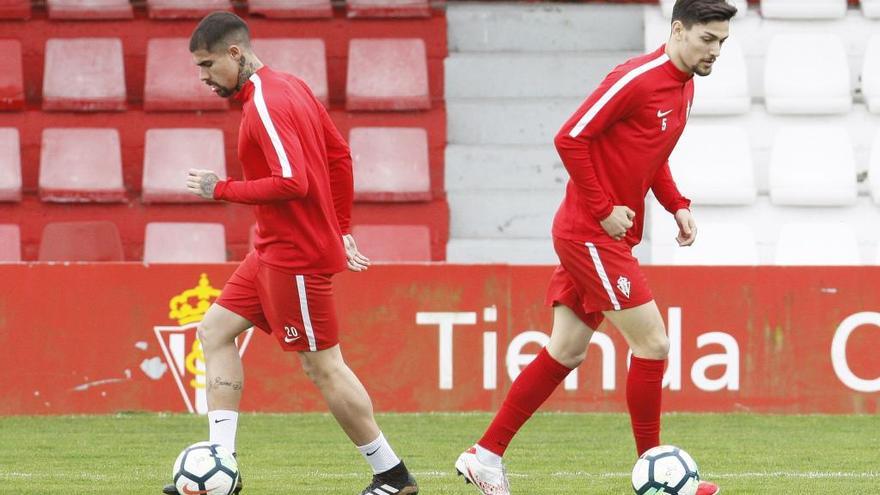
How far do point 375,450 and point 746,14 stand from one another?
7120 mm

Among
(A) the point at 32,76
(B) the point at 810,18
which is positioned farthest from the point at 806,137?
(A) the point at 32,76

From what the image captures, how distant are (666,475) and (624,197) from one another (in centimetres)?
101

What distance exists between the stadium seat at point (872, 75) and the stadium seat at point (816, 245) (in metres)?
1.33

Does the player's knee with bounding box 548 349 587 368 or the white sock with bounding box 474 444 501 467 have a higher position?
the player's knee with bounding box 548 349 587 368

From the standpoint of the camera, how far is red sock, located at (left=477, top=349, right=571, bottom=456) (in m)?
5.59

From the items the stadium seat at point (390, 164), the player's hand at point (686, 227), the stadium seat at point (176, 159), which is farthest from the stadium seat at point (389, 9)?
the player's hand at point (686, 227)

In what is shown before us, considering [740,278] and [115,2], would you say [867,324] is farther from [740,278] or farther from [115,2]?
[115,2]

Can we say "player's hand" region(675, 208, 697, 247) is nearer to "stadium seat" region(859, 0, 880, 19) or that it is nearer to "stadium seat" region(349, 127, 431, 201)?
"stadium seat" region(349, 127, 431, 201)

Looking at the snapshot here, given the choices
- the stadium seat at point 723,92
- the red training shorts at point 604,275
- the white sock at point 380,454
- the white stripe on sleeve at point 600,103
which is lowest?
→ the white sock at point 380,454

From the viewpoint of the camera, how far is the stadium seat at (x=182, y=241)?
10297 mm

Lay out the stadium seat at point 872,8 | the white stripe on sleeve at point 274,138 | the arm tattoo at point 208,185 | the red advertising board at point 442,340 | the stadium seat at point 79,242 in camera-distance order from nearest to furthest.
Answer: the white stripe on sleeve at point 274,138 → the arm tattoo at point 208,185 → the red advertising board at point 442,340 → the stadium seat at point 79,242 → the stadium seat at point 872,8

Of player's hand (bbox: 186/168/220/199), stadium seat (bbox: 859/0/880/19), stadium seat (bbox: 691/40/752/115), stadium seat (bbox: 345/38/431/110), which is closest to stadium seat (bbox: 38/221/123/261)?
stadium seat (bbox: 345/38/431/110)

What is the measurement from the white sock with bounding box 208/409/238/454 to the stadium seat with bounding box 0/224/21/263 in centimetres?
492

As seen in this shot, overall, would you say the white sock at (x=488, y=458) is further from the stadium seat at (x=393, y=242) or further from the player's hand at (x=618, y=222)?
the stadium seat at (x=393, y=242)
